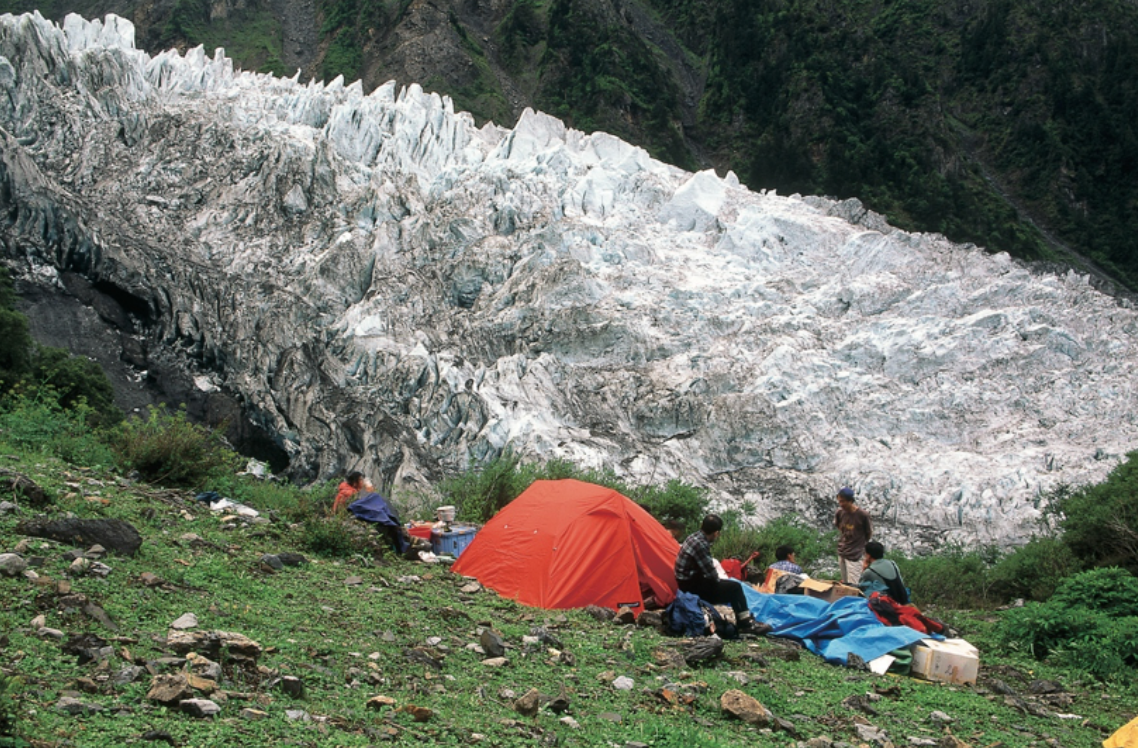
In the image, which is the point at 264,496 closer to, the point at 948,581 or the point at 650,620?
the point at 650,620

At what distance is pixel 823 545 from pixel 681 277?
11825 millimetres

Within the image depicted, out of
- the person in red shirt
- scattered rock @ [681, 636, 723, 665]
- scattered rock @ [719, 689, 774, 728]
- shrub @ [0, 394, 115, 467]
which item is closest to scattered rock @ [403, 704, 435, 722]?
scattered rock @ [719, 689, 774, 728]

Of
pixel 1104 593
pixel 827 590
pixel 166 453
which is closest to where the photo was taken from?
pixel 1104 593

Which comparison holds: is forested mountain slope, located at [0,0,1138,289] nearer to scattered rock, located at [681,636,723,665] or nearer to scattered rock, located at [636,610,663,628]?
scattered rock, located at [636,610,663,628]

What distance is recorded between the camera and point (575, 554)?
23.5 feet

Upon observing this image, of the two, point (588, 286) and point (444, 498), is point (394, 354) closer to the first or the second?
point (588, 286)

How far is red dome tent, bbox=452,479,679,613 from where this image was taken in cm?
702

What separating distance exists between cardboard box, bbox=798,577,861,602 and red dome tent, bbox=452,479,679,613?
1.18 meters

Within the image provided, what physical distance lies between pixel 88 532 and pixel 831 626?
16.4 ft

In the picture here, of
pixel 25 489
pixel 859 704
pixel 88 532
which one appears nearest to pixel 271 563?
pixel 88 532

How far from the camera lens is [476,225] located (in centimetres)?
2412

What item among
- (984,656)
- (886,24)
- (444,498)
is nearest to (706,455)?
(444,498)

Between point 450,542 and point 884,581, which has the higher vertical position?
point 884,581

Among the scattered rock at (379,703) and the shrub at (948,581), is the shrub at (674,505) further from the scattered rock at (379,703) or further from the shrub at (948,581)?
the scattered rock at (379,703)
